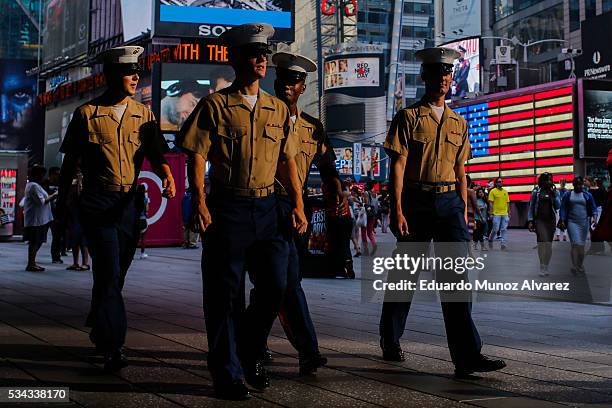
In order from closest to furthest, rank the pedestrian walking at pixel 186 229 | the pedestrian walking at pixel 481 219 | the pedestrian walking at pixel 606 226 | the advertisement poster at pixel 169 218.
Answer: the pedestrian walking at pixel 606 226
the pedestrian walking at pixel 481 219
the pedestrian walking at pixel 186 229
the advertisement poster at pixel 169 218

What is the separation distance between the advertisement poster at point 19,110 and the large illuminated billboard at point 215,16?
3220cm

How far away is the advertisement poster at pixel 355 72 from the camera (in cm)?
10912

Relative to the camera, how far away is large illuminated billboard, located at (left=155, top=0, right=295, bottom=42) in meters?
47.4

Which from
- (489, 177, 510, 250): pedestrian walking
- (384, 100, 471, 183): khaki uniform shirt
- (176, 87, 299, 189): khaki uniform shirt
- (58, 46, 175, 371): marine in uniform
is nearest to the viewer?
(176, 87, 299, 189): khaki uniform shirt

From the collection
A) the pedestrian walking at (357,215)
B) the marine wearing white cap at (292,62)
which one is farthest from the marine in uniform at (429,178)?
the pedestrian walking at (357,215)

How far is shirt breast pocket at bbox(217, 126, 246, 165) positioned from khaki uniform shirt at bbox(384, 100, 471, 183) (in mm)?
1325

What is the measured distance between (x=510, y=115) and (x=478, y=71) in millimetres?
21950

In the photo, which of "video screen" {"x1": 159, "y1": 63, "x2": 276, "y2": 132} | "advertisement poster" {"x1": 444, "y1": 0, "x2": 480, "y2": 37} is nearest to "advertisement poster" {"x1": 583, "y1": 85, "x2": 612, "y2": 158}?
"video screen" {"x1": 159, "y1": 63, "x2": 276, "y2": 132}

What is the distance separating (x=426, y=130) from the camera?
609 cm

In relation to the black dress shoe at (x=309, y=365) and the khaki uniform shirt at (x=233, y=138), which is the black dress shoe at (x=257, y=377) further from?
the khaki uniform shirt at (x=233, y=138)

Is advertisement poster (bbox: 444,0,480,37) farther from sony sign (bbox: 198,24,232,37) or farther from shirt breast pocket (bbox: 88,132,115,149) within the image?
shirt breast pocket (bbox: 88,132,115,149)

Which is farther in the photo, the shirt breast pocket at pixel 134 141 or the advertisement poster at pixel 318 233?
the advertisement poster at pixel 318 233

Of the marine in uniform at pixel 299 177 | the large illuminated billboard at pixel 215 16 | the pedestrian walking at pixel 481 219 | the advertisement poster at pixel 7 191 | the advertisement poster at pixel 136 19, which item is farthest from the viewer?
the advertisement poster at pixel 136 19

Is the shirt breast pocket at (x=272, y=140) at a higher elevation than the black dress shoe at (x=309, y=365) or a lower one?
higher
